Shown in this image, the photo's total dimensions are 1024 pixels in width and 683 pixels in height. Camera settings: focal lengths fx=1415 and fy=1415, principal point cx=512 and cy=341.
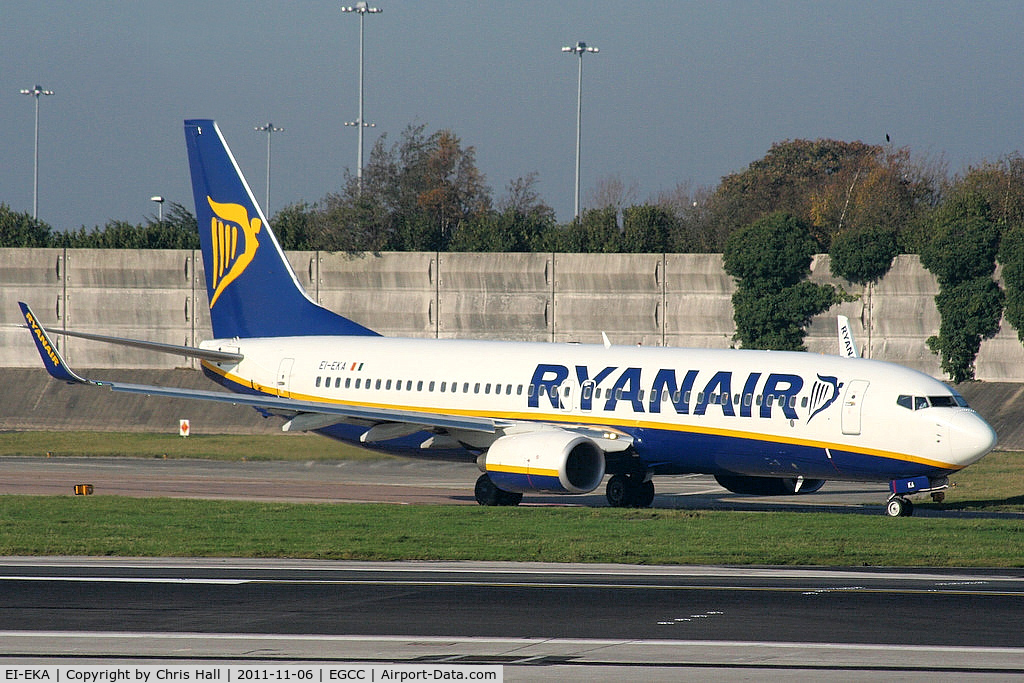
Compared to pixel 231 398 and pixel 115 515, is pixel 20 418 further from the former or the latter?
pixel 115 515

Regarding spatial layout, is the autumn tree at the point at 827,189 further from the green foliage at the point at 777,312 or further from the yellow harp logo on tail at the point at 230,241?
the yellow harp logo on tail at the point at 230,241

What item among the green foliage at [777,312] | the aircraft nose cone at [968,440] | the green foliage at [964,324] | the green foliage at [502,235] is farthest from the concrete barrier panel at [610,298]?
the aircraft nose cone at [968,440]

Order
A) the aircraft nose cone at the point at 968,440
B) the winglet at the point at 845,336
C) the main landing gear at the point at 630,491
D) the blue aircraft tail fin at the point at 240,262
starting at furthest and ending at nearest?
the winglet at the point at 845,336 < the blue aircraft tail fin at the point at 240,262 < the main landing gear at the point at 630,491 < the aircraft nose cone at the point at 968,440

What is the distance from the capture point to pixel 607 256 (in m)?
59.9

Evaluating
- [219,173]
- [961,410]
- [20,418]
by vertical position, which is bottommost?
[20,418]

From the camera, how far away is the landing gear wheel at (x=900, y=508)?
3006 centimetres

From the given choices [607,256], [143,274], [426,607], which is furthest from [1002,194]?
[426,607]

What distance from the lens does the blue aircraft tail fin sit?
129 feet

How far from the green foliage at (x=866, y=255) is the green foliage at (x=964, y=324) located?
9.32 ft

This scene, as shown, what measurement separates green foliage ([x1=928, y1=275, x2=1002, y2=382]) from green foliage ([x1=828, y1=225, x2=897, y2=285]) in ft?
9.32

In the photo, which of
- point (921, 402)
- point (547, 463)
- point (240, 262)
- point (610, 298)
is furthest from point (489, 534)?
point (610, 298)

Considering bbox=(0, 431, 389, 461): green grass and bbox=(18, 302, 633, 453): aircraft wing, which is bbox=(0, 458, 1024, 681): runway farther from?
bbox=(0, 431, 389, 461): green grass

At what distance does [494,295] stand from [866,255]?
1561cm

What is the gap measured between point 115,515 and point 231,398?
656 centimetres
